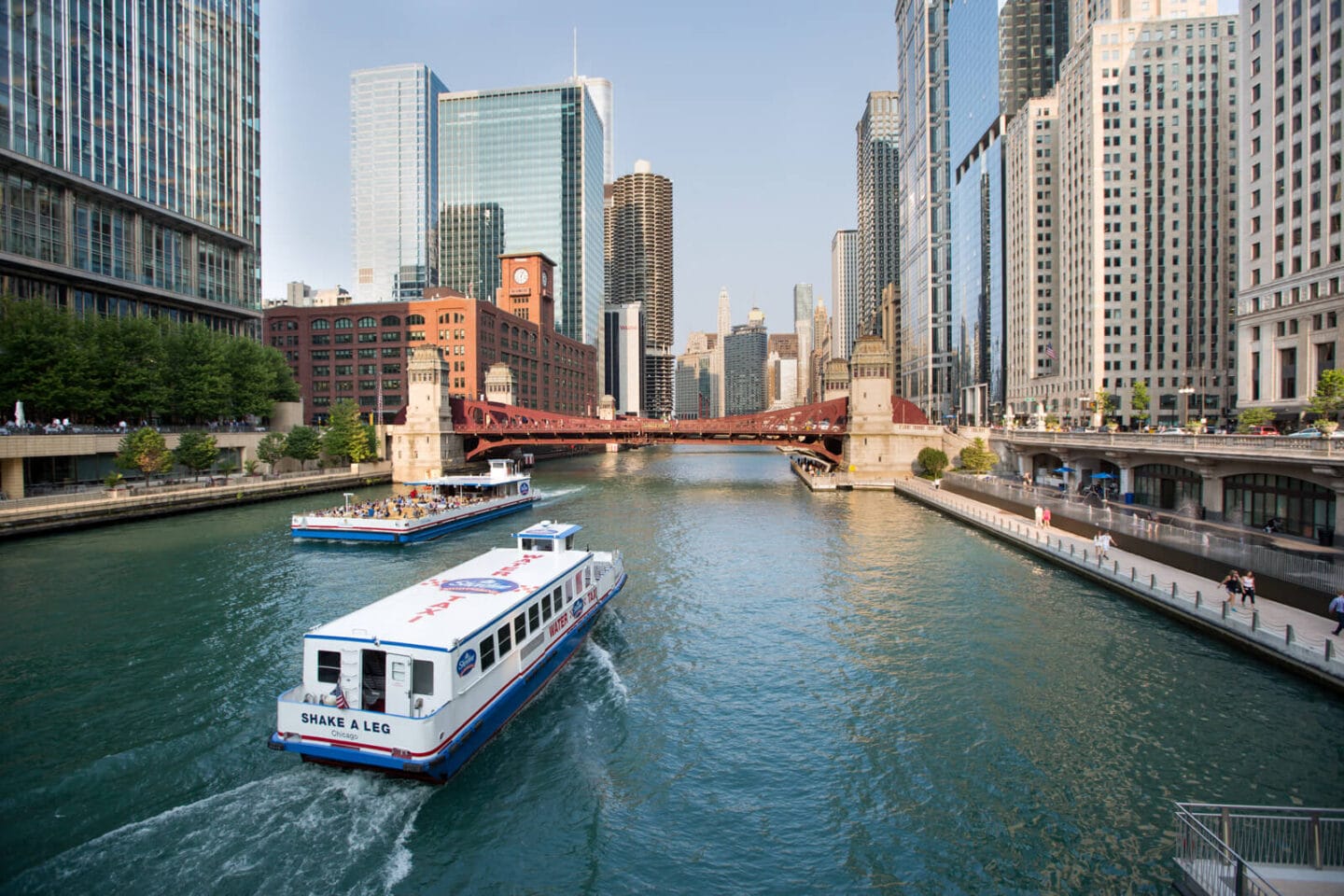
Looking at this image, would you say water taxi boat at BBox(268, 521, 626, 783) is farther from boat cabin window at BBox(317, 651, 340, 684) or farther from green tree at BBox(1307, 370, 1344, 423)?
green tree at BBox(1307, 370, 1344, 423)

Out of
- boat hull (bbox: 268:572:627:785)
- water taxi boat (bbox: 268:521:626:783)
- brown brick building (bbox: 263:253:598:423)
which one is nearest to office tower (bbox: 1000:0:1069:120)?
brown brick building (bbox: 263:253:598:423)

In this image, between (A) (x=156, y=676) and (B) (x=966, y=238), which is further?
(B) (x=966, y=238)

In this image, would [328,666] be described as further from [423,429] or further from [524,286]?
[524,286]

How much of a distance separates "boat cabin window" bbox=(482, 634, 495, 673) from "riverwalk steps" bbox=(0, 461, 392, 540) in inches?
1790

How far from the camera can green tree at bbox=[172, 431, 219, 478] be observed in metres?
66.7

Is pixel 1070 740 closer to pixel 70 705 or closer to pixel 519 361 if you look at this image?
pixel 70 705

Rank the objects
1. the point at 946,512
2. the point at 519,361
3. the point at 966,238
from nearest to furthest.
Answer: the point at 946,512, the point at 519,361, the point at 966,238

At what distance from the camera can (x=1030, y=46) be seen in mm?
182000

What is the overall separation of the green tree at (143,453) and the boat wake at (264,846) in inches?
2214

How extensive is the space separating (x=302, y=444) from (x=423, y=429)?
16254 mm

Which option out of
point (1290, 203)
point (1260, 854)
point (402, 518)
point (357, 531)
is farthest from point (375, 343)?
point (1260, 854)

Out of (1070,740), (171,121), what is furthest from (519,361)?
(1070,740)

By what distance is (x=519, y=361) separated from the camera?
163125 millimetres

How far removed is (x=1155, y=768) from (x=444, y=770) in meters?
17.0
